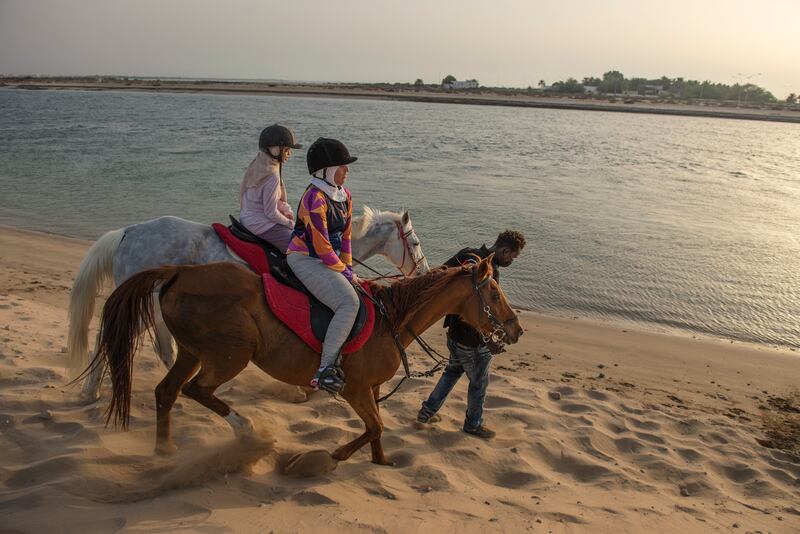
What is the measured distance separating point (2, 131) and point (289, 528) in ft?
139

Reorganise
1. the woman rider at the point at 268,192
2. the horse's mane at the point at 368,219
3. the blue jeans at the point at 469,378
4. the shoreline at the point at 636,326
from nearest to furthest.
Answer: the blue jeans at the point at 469,378, the woman rider at the point at 268,192, the horse's mane at the point at 368,219, the shoreline at the point at 636,326

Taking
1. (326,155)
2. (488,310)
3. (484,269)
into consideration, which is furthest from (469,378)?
(326,155)

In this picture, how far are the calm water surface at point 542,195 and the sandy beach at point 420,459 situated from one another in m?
4.23

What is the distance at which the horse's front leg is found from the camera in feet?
16.0

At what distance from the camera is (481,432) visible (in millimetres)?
5844

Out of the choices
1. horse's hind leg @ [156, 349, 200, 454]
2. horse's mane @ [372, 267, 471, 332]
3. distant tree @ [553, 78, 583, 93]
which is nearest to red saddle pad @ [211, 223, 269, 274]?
horse's hind leg @ [156, 349, 200, 454]

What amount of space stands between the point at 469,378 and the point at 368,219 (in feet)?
8.46

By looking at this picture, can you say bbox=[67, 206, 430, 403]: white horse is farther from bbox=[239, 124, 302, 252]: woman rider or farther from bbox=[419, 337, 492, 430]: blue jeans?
bbox=[419, 337, 492, 430]: blue jeans

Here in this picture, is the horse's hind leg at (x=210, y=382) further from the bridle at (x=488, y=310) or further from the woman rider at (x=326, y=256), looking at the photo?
the bridle at (x=488, y=310)

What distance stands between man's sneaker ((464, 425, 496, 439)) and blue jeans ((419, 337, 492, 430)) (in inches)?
0.8

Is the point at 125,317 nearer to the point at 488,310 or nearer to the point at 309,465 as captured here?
the point at 309,465

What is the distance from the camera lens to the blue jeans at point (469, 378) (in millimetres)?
5672

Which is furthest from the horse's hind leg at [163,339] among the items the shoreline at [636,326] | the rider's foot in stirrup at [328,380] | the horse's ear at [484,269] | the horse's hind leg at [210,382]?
the shoreline at [636,326]

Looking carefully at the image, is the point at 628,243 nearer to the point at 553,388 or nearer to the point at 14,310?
the point at 553,388
